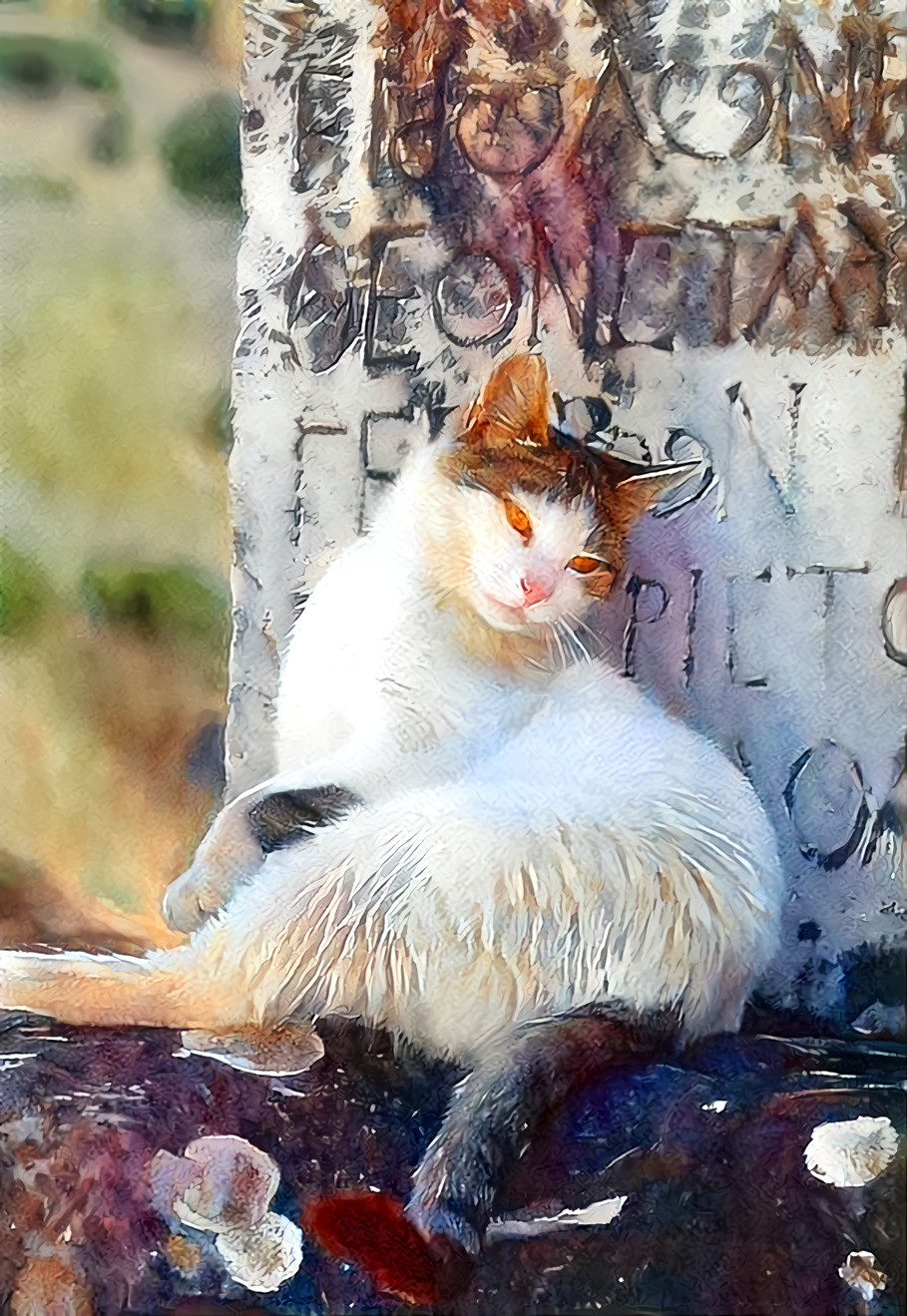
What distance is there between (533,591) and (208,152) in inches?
18.6

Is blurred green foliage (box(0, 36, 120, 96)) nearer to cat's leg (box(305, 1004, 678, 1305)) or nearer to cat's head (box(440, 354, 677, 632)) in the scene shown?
cat's head (box(440, 354, 677, 632))

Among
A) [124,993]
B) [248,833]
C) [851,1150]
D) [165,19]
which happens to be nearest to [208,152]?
[165,19]

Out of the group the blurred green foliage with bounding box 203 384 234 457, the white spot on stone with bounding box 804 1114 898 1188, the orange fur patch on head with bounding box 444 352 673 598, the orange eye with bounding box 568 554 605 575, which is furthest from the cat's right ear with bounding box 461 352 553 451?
the white spot on stone with bounding box 804 1114 898 1188

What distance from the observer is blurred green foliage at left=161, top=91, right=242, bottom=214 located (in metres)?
0.93

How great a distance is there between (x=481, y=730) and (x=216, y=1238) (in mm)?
447

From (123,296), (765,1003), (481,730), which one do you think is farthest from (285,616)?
(765,1003)

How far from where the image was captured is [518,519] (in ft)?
3.02

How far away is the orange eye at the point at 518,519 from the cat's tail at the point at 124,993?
1.50 feet

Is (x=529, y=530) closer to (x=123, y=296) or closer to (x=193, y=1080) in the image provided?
(x=123, y=296)

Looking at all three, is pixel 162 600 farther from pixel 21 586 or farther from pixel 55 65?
pixel 55 65

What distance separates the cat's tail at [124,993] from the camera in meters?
0.91

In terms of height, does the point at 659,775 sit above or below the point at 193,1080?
above

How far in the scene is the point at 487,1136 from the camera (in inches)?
31.6

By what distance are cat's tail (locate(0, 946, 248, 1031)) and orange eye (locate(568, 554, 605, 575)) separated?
463mm
